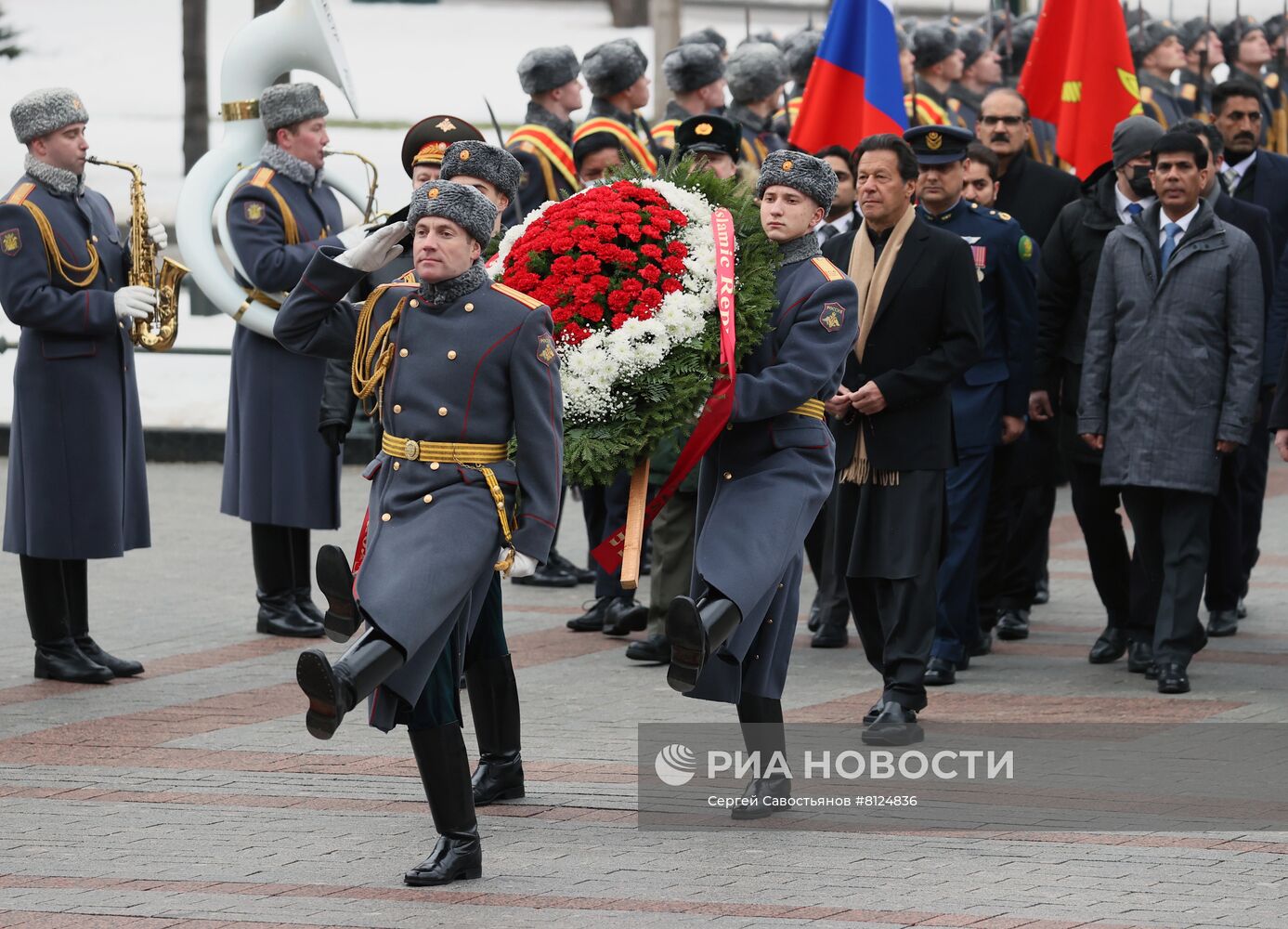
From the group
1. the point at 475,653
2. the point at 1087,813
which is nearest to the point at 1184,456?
the point at 1087,813

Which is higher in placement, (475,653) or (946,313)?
(946,313)

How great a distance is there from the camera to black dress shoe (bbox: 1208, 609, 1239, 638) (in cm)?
997

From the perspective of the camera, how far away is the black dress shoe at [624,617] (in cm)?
998

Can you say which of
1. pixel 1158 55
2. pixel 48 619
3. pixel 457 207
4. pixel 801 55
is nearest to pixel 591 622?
pixel 48 619

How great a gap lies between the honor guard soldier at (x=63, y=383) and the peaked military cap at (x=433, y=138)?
1440mm

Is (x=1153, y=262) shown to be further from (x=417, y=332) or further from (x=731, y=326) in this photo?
(x=417, y=332)

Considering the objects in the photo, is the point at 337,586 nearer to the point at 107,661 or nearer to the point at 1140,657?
the point at 107,661

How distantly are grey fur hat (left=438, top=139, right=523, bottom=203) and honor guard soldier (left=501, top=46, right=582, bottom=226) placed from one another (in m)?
4.47

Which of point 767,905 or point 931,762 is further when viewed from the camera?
point 931,762

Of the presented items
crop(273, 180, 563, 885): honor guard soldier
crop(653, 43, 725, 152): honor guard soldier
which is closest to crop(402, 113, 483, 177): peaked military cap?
crop(273, 180, 563, 885): honor guard soldier

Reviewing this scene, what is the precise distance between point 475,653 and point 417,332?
1252 mm

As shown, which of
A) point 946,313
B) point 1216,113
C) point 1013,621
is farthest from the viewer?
point 1216,113

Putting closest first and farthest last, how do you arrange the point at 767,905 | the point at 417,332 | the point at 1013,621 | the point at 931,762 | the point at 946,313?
1. the point at 767,905
2. the point at 417,332
3. the point at 931,762
4. the point at 946,313
5. the point at 1013,621

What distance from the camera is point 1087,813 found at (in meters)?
6.69
